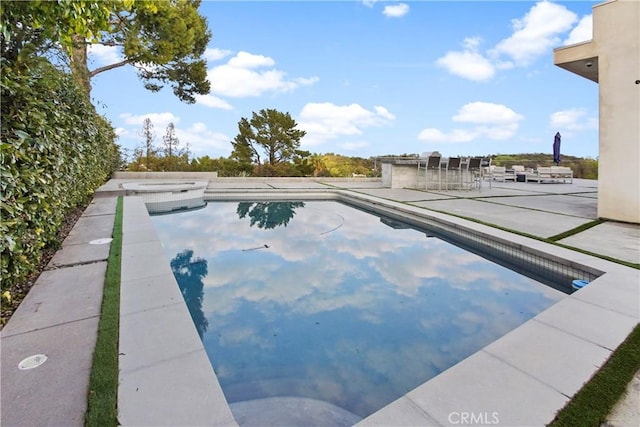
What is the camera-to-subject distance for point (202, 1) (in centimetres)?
1398

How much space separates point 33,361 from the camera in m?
1.78

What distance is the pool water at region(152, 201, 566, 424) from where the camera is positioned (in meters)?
2.23

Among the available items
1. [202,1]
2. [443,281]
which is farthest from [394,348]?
[202,1]

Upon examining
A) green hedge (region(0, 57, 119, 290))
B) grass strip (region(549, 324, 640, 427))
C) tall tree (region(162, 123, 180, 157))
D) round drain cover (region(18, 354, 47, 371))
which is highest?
tall tree (region(162, 123, 180, 157))

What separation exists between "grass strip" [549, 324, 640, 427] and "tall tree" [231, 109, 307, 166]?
20152 mm

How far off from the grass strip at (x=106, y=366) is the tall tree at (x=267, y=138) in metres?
19.0

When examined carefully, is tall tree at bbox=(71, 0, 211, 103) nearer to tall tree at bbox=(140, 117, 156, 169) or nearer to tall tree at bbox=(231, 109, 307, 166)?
tall tree at bbox=(140, 117, 156, 169)

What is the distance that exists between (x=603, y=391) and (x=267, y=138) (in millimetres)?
21009

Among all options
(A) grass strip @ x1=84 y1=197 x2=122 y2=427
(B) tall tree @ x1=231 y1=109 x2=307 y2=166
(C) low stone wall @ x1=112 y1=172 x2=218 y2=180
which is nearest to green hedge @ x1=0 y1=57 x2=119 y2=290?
(A) grass strip @ x1=84 y1=197 x2=122 y2=427

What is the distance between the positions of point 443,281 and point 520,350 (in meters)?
1.93

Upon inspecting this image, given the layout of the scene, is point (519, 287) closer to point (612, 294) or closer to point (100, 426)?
point (612, 294)

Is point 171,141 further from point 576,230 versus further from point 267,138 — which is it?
point 576,230

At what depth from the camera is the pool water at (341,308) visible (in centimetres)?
223

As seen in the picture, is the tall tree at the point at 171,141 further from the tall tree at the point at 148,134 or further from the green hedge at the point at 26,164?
the green hedge at the point at 26,164
